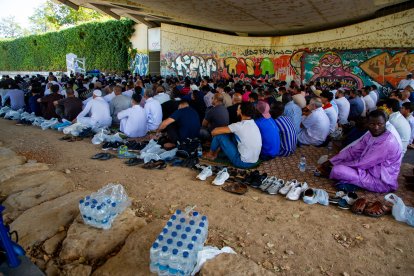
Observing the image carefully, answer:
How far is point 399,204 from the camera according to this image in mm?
3688

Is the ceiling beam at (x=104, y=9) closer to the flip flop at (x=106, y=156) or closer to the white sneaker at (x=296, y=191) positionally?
the flip flop at (x=106, y=156)

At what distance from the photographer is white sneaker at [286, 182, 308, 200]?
13.6ft

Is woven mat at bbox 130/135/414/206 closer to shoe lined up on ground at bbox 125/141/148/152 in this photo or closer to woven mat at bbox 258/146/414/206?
woven mat at bbox 258/146/414/206

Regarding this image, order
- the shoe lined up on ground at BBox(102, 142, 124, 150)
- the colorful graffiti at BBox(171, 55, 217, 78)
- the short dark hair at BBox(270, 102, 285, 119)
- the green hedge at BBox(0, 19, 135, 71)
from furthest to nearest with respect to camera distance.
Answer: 1. the green hedge at BBox(0, 19, 135, 71)
2. the colorful graffiti at BBox(171, 55, 217, 78)
3. the shoe lined up on ground at BBox(102, 142, 124, 150)
4. the short dark hair at BBox(270, 102, 285, 119)

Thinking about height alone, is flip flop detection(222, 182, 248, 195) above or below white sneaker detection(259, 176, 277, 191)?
below

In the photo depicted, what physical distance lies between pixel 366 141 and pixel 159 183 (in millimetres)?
3254

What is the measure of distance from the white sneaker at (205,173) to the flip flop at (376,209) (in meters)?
2.31

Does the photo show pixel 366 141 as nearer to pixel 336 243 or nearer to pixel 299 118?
pixel 336 243

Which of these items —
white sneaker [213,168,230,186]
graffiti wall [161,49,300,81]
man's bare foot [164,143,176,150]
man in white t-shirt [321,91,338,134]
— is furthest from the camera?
graffiti wall [161,49,300,81]

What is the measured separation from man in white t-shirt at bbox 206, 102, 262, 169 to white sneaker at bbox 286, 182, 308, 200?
1.05m

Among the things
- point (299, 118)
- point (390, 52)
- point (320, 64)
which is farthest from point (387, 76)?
point (299, 118)

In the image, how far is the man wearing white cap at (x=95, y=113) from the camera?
302 inches

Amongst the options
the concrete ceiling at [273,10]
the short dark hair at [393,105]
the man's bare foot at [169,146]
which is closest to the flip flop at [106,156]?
the man's bare foot at [169,146]

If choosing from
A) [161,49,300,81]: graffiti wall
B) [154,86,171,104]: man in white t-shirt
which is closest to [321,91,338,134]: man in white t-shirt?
[154,86,171,104]: man in white t-shirt
